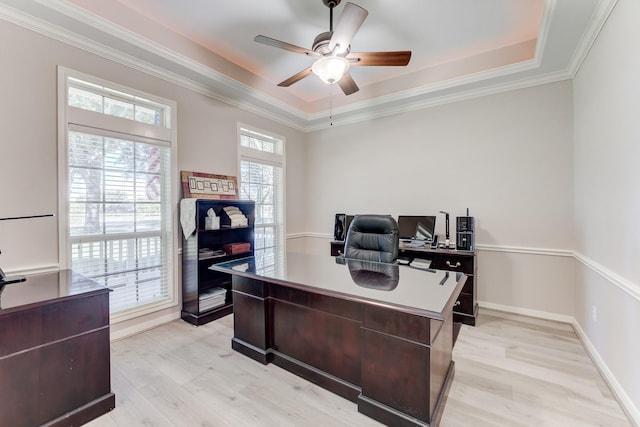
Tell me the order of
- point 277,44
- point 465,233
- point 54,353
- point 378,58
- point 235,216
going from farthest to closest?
point 235,216 → point 465,233 → point 378,58 → point 277,44 → point 54,353

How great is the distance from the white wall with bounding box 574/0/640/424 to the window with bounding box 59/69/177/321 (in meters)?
3.87

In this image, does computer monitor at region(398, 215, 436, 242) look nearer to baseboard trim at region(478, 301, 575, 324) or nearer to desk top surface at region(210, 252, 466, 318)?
baseboard trim at region(478, 301, 575, 324)

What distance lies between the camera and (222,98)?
12.1 feet

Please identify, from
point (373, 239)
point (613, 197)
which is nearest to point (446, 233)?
point (373, 239)

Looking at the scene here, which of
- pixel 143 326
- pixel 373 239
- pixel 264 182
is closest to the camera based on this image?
pixel 373 239

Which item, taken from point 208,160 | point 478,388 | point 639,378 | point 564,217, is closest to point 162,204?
point 208,160

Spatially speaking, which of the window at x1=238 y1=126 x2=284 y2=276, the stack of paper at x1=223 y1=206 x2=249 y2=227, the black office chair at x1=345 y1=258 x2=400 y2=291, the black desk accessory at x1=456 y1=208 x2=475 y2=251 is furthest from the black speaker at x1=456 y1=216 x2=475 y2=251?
the stack of paper at x1=223 y1=206 x2=249 y2=227

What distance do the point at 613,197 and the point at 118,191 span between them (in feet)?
13.8

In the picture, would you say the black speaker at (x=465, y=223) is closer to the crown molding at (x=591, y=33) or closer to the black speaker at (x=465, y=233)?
the black speaker at (x=465, y=233)

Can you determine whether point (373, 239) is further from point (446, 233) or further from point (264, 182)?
point (264, 182)

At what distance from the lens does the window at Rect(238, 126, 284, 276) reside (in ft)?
13.5

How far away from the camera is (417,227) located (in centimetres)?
375

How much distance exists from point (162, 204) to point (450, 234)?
356cm

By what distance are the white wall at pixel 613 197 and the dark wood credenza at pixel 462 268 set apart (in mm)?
925
